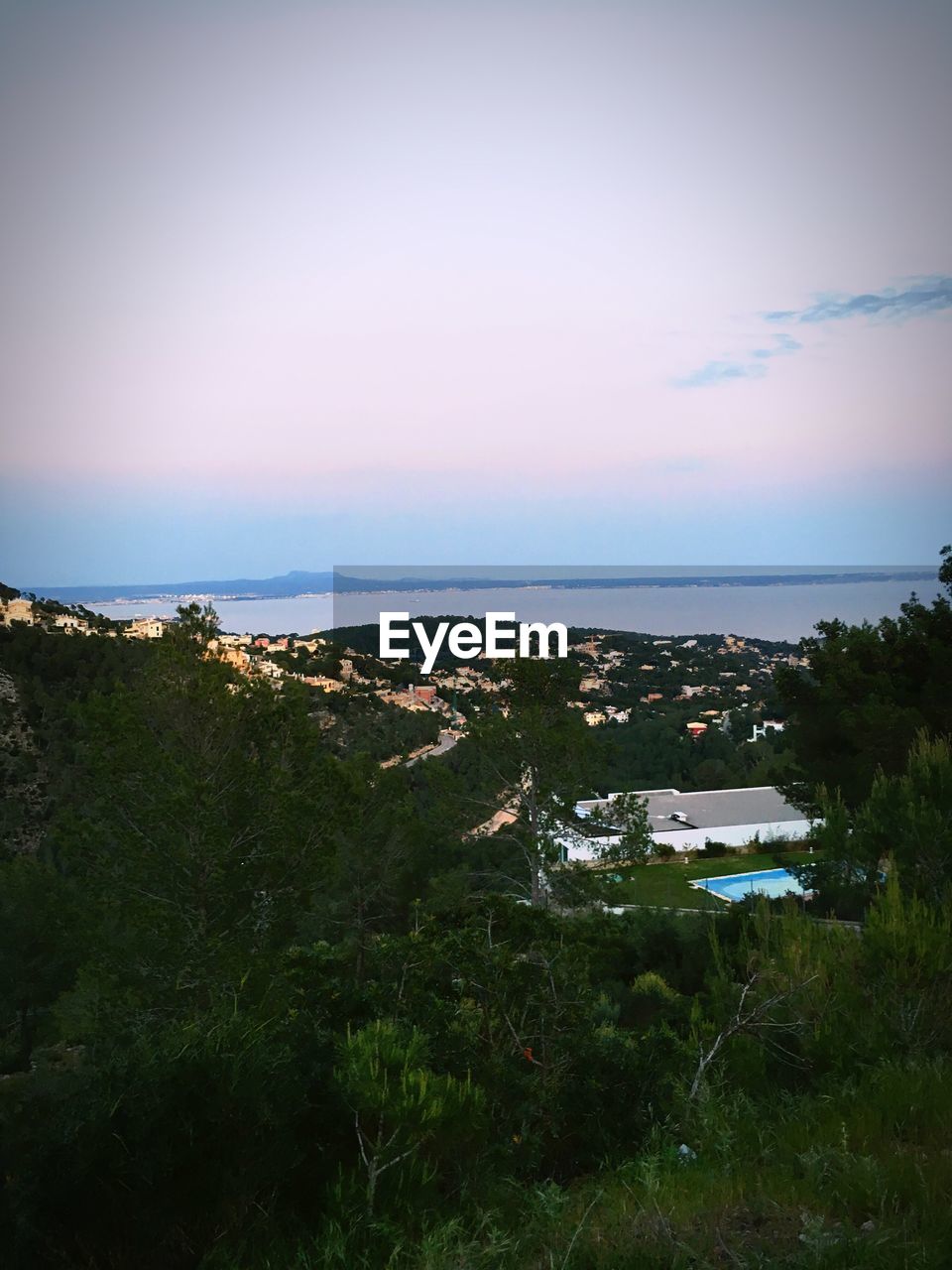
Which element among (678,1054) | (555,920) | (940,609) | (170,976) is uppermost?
(940,609)

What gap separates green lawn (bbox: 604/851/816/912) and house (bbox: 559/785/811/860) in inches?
39.3

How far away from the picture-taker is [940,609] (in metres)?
13.3

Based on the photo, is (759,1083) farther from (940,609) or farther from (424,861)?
(940,609)

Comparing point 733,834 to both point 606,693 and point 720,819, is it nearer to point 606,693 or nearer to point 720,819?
point 720,819

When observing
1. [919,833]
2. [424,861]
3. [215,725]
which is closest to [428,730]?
[424,861]

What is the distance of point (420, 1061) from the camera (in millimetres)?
3148

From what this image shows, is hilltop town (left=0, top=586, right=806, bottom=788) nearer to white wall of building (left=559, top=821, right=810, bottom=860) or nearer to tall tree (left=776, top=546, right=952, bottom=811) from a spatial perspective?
white wall of building (left=559, top=821, right=810, bottom=860)

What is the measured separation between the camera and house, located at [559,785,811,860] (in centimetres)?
2138

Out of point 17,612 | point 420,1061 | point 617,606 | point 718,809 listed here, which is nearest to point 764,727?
point 718,809

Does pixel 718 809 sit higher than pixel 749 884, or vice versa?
pixel 718 809

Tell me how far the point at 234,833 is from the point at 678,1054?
462 cm

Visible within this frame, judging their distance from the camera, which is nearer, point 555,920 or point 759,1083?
point 759,1083

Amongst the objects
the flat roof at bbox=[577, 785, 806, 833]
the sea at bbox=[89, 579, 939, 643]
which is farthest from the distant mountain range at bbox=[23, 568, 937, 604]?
the flat roof at bbox=[577, 785, 806, 833]

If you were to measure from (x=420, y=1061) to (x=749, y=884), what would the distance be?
1634 cm
